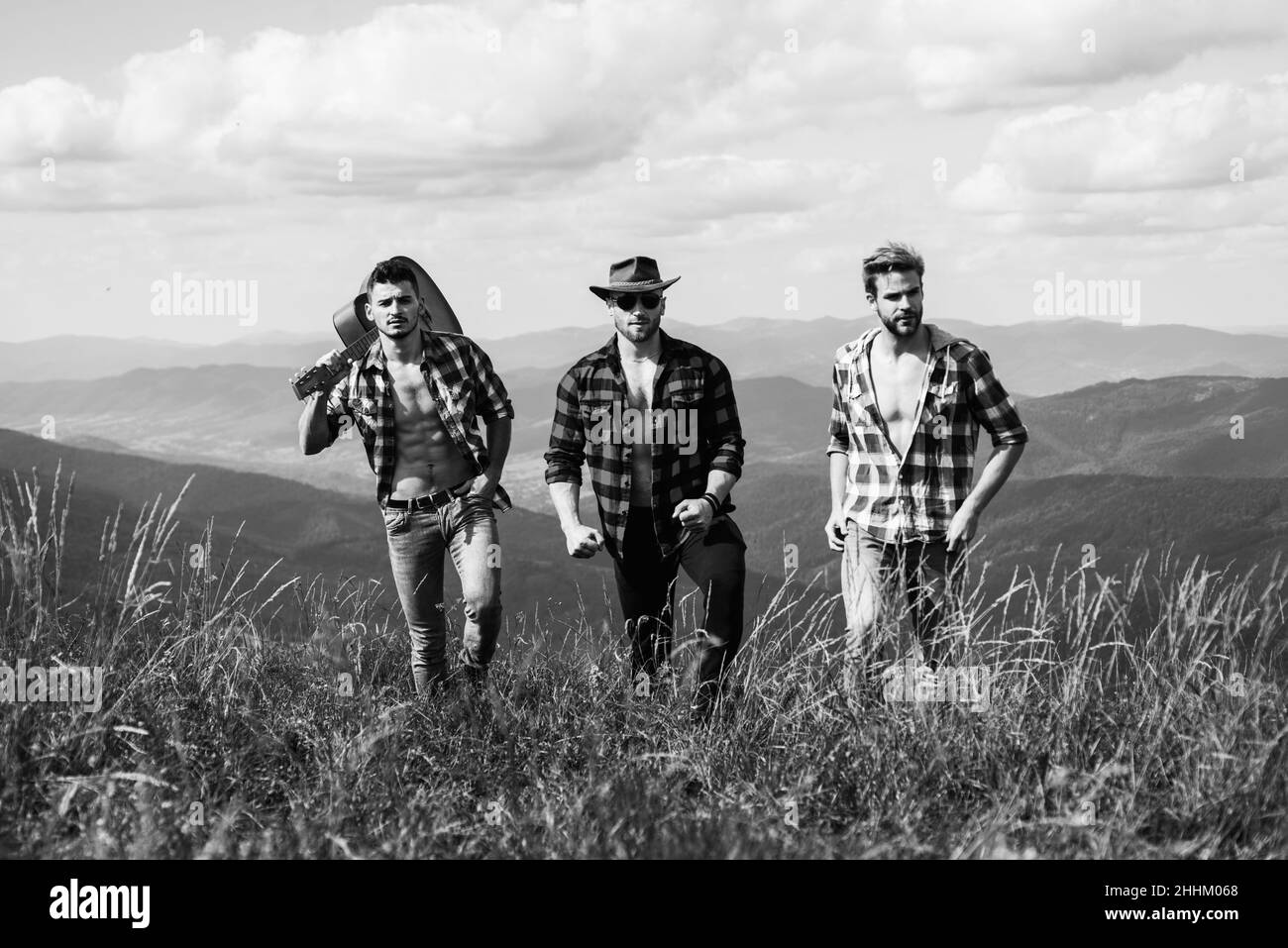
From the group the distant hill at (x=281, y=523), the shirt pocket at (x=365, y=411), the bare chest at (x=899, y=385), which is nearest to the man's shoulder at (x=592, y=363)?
the shirt pocket at (x=365, y=411)

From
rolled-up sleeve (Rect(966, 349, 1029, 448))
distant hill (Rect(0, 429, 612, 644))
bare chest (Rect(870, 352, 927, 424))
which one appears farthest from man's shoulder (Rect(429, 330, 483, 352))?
distant hill (Rect(0, 429, 612, 644))

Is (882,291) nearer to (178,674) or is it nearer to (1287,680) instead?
(1287,680)

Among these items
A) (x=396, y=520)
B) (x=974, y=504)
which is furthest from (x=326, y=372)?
(x=974, y=504)

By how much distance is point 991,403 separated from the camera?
16.3 feet

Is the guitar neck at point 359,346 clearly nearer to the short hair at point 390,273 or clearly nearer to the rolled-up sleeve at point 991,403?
the short hair at point 390,273

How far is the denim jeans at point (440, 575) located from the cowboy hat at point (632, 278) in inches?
42.1

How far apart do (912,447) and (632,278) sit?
131 cm

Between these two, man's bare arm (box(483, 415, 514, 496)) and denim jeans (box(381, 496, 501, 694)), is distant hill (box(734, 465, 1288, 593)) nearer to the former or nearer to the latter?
man's bare arm (box(483, 415, 514, 496))

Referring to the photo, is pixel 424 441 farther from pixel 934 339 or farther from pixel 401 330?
pixel 934 339

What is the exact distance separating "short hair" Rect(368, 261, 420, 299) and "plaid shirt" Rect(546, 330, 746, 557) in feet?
2.67

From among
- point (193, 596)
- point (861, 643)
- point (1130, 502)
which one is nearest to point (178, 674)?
point (193, 596)

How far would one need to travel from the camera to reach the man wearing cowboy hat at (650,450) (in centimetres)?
520

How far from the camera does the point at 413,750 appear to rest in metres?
4.35

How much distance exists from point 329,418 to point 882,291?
2.43 meters
